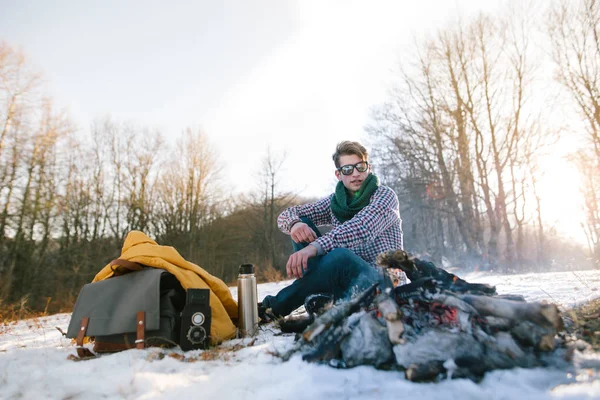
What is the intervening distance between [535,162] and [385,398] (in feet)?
54.9

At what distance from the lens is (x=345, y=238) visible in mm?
2666

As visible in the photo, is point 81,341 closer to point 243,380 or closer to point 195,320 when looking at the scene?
point 195,320

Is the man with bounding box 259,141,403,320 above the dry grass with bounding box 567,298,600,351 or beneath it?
above

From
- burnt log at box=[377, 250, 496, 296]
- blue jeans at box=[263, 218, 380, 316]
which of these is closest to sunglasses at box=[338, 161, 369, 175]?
blue jeans at box=[263, 218, 380, 316]

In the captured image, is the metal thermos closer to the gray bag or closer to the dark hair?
the gray bag

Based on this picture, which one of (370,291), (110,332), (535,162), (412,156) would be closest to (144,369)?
(110,332)

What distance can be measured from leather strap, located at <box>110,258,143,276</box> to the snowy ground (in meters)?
0.57

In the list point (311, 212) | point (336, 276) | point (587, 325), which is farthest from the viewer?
point (311, 212)

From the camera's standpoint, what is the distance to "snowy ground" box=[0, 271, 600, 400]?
1.27 meters

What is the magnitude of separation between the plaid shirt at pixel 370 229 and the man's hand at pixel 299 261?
0.38 ft

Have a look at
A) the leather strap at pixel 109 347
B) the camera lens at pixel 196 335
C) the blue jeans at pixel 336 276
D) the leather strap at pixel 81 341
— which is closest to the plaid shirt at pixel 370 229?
the blue jeans at pixel 336 276

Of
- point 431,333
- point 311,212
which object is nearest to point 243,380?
point 431,333

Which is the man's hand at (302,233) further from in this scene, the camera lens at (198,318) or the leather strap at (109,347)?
the leather strap at (109,347)

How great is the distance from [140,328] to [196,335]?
35 cm
